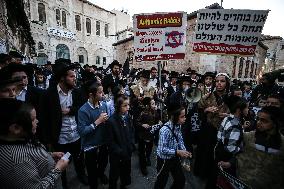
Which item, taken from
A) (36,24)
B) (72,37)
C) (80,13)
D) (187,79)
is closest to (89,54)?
(72,37)

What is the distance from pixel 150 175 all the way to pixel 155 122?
45.9 inches

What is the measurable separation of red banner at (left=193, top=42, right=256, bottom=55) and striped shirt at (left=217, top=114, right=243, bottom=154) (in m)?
2.04

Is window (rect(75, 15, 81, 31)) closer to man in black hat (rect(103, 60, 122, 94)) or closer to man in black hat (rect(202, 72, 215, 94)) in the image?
man in black hat (rect(103, 60, 122, 94))

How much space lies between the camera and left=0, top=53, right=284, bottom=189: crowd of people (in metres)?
1.68

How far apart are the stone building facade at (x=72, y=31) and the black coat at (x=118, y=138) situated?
2635 cm

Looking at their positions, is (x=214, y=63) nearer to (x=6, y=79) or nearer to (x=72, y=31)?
(x=6, y=79)

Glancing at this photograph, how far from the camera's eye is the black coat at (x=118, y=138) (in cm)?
351

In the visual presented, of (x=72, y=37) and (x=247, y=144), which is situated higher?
(x=72, y=37)

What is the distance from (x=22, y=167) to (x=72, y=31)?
33.0m

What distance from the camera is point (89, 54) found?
34.5m

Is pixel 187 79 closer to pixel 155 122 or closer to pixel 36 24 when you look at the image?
pixel 155 122

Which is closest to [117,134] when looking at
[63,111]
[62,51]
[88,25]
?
[63,111]

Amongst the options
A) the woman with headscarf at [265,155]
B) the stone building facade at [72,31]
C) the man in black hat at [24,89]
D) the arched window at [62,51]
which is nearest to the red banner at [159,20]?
the man in black hat at [24,89]

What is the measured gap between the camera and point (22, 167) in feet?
5.18
